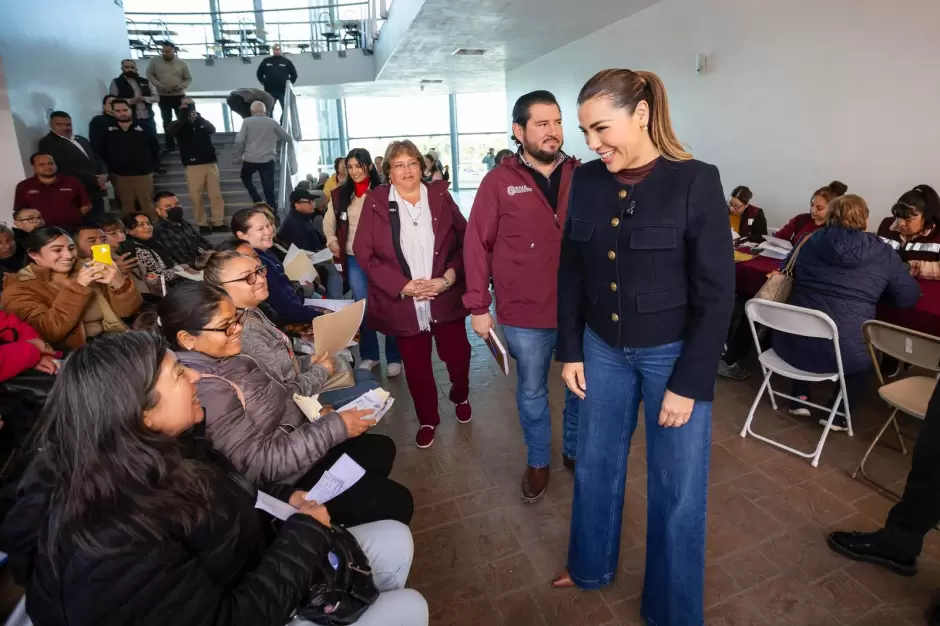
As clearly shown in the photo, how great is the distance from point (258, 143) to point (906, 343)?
6.83m

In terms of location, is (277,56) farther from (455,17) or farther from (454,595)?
(454,595)

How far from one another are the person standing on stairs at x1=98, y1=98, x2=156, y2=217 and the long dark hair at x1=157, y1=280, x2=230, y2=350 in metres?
5.87

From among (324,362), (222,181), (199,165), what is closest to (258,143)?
(199,165)

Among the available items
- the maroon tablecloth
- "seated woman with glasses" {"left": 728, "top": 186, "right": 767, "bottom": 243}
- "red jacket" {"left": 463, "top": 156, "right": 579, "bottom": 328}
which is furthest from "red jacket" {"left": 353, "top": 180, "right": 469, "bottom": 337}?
"seated woman with glasses" {"left": 728, "top": 186, "right": 767, "bottom": 243}

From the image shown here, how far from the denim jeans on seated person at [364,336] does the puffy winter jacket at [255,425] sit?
210 cm

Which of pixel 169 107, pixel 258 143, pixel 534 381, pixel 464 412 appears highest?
pixel 169 107

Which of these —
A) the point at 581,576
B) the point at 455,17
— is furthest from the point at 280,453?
the point at 455,17

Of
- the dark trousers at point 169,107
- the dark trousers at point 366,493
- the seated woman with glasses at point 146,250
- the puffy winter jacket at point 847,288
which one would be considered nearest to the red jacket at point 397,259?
the dark trousers at point 366,493

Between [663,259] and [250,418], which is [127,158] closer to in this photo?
[250,418]

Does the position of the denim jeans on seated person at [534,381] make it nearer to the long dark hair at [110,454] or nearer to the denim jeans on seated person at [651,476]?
the denim jeans on seated person at [651,476]

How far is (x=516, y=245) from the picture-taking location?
7.26 feet

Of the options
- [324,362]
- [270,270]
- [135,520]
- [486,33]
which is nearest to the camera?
[135,520]

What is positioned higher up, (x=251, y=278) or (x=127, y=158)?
(x=127, y=158)

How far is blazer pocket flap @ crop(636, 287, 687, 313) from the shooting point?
56.0 inches
